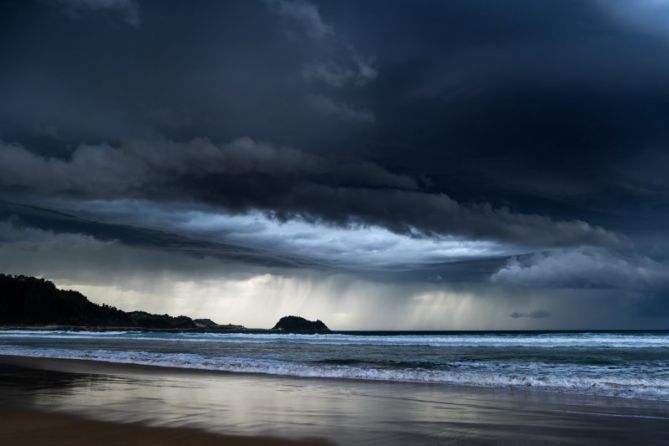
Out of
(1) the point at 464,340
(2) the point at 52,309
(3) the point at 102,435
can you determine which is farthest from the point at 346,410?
(2) the point at 52,309

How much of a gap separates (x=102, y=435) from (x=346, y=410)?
531 cm

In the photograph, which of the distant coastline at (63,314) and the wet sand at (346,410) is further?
the distant coastline at (63,314)

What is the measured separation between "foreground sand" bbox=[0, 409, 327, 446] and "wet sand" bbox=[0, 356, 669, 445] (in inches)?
8.9

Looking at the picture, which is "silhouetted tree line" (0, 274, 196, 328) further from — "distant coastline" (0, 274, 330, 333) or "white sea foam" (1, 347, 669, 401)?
"white sea foam" (1, 347, 669, 401)

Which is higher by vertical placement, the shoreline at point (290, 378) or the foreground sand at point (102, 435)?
the foreground sand at point (102, 435)

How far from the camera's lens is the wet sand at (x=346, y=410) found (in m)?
9.48

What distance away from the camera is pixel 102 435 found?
357 inches

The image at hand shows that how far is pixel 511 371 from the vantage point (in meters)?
22.6

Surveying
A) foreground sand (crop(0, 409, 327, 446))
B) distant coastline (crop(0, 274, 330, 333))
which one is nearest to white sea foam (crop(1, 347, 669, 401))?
foreground sand (crop(0, 409, 327, 446))

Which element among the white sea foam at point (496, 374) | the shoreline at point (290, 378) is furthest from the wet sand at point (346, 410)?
the white sea foam at point (496, 374)

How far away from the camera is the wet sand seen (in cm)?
948

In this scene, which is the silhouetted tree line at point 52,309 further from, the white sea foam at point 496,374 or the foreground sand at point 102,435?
the foreground sand at point 102,435

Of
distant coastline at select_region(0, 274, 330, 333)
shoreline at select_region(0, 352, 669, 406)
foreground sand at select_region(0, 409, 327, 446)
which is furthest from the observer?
distant coastline at select_region(0, 274, 330, 333)

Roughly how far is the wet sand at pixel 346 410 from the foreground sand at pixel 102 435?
0.23 metres
